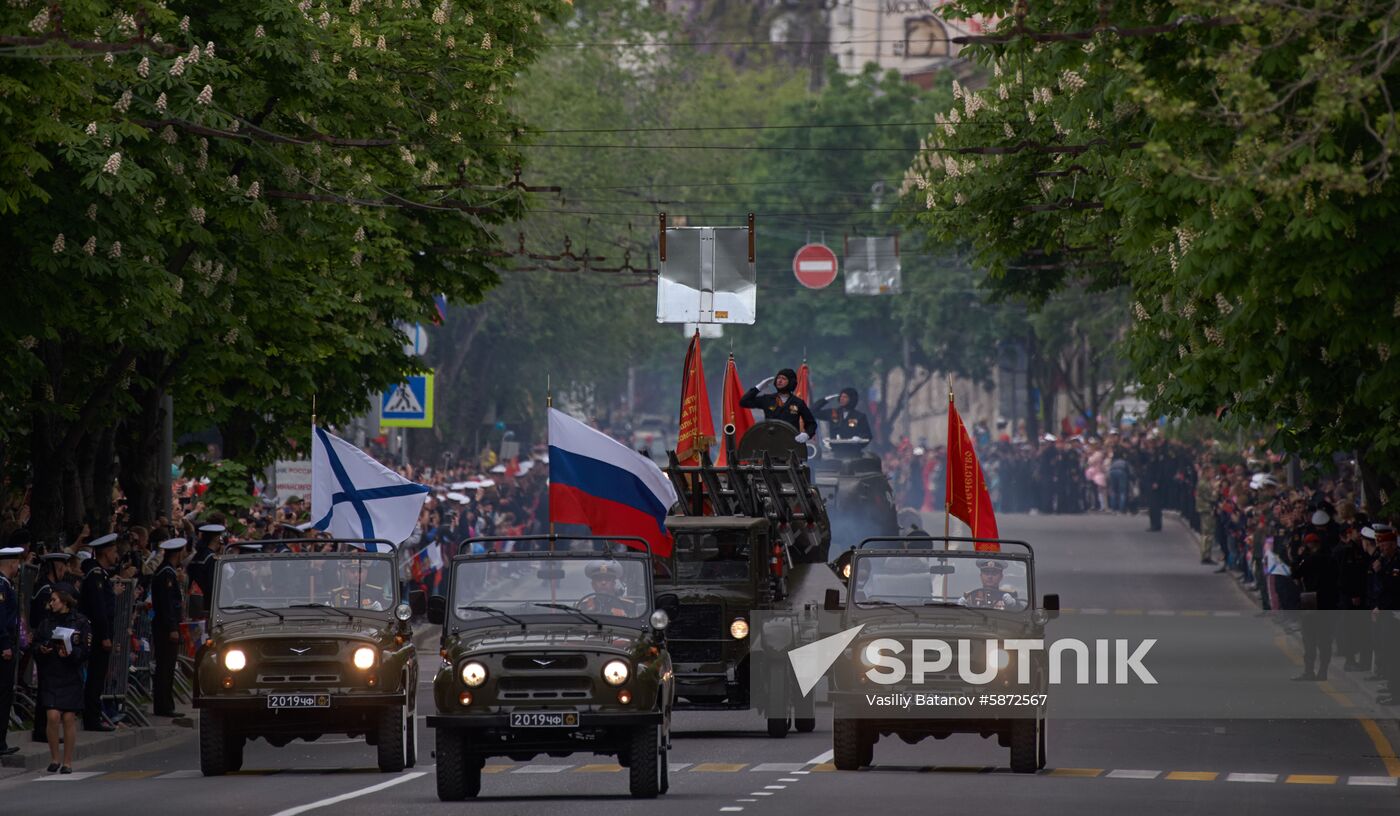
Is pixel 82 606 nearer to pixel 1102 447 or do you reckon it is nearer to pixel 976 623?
pixel 976 623

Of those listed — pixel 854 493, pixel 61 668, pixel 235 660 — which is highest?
pixel 854 493

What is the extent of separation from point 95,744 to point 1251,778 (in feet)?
33.3

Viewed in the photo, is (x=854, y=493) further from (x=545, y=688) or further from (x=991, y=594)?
(x=545, y=688)

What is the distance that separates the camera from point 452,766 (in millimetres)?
18203

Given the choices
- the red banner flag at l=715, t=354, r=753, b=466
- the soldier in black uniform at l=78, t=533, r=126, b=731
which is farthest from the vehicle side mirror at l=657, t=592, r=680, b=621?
the red banner flag at l=715, t=354, r=753, b=466

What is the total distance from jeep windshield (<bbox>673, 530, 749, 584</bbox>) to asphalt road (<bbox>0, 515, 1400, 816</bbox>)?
1537 millimetres

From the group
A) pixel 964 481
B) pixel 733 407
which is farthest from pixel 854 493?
pixel 964 481

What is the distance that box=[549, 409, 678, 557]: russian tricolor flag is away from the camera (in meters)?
25.9

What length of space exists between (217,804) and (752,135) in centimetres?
7684

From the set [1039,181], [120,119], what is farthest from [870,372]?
[120,119]

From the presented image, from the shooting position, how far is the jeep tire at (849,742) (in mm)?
20297

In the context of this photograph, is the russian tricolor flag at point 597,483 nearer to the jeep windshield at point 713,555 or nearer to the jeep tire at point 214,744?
the jeep windshield at point 713,555

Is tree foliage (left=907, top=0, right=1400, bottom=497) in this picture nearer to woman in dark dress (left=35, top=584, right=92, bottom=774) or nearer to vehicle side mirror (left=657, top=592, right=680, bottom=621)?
vehicle side mirror (left=657, top=592, right=680, bottom=621)

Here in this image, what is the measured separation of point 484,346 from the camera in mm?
75125
